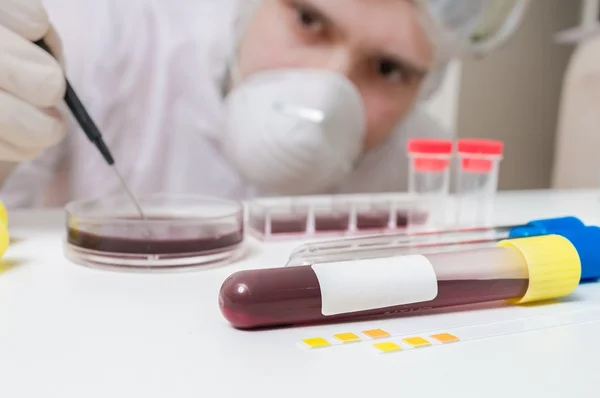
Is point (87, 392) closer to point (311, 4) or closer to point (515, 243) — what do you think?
point (515, 243)

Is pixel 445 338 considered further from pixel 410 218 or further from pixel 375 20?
pixel 375 20

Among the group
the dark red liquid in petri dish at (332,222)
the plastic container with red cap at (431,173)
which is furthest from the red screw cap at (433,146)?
the dark red liquid in petri dish at (332,222)

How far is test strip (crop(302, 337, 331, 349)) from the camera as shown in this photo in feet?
0.76

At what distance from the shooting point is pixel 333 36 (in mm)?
759

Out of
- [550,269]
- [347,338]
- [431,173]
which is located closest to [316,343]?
[347,338]

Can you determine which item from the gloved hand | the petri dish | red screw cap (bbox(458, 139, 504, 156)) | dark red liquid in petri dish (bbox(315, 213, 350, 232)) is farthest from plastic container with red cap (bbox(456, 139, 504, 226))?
the gloved hand

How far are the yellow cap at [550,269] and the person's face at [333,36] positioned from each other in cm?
50

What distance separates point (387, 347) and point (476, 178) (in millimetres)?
353

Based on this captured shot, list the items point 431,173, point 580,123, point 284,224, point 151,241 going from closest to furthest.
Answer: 1. point 151,241
2. point 284,224
3. point 431,173
4. point 580,123

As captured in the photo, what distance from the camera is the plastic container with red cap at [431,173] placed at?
51 centimetres

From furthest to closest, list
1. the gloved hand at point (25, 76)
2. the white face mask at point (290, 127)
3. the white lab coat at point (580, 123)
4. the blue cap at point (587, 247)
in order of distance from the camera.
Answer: the white lab coat at point (580, 123), the white face mask at point (290, 127), the gloved hand at point (25, 76), the blue cap at point (587, 247)

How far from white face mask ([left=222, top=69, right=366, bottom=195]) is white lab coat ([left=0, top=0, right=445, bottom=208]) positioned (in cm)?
5

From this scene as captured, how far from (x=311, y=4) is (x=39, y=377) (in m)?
0.65

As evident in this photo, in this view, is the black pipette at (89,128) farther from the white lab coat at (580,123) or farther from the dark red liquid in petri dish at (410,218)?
the white lab coat at (580,123)
